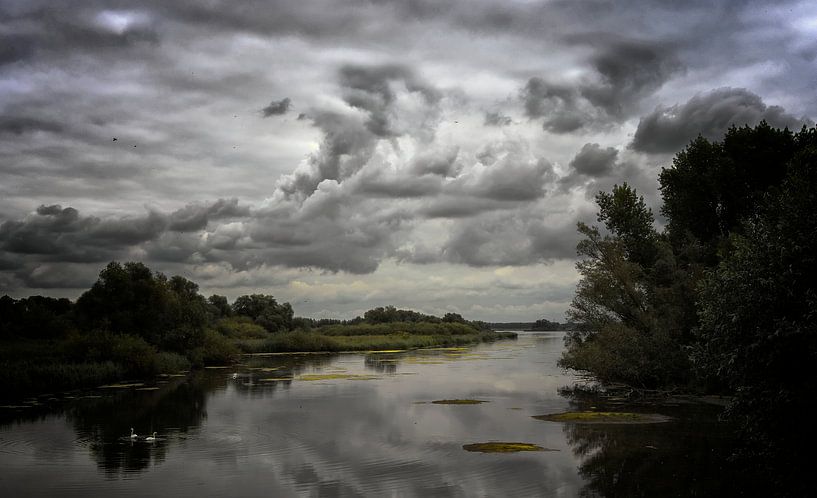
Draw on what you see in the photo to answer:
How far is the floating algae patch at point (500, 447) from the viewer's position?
72.1 feet

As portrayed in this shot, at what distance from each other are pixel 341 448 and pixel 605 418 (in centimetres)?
1210

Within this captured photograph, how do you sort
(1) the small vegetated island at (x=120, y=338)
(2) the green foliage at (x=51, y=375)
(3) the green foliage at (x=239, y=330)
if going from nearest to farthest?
(2) the green foliage at (x=51, y=375) < (1) the small vegetated island at (x=120, y=338) < (3) the green foliage at (x=239, y=330)

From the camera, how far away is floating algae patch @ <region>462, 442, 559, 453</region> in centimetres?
2197

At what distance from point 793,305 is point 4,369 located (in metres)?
39.6

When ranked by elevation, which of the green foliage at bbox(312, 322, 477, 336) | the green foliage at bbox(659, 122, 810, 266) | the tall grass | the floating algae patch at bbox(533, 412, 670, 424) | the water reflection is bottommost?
the floating algae patch at bbox(533, 412, 670, 424)

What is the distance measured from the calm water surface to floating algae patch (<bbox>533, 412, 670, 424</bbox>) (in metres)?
0.99

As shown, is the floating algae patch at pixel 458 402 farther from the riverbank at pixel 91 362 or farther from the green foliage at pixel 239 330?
the green foliage at pixel 239 330

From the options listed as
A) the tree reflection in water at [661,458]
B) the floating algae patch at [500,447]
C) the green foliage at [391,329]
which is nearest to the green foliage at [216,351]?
the tree reflection in water at [661,458]

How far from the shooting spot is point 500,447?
73.3 feet

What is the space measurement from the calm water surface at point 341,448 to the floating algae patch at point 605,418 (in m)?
0.99

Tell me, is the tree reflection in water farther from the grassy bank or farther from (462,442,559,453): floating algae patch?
the grassy bank

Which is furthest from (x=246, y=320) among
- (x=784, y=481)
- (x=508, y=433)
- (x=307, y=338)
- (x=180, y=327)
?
(x=784, y=481)

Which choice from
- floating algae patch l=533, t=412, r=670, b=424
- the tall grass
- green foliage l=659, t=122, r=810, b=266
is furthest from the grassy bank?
floating algae patch l=533, t=412, r=670, b=424

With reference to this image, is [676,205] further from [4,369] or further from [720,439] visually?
[4,369]
